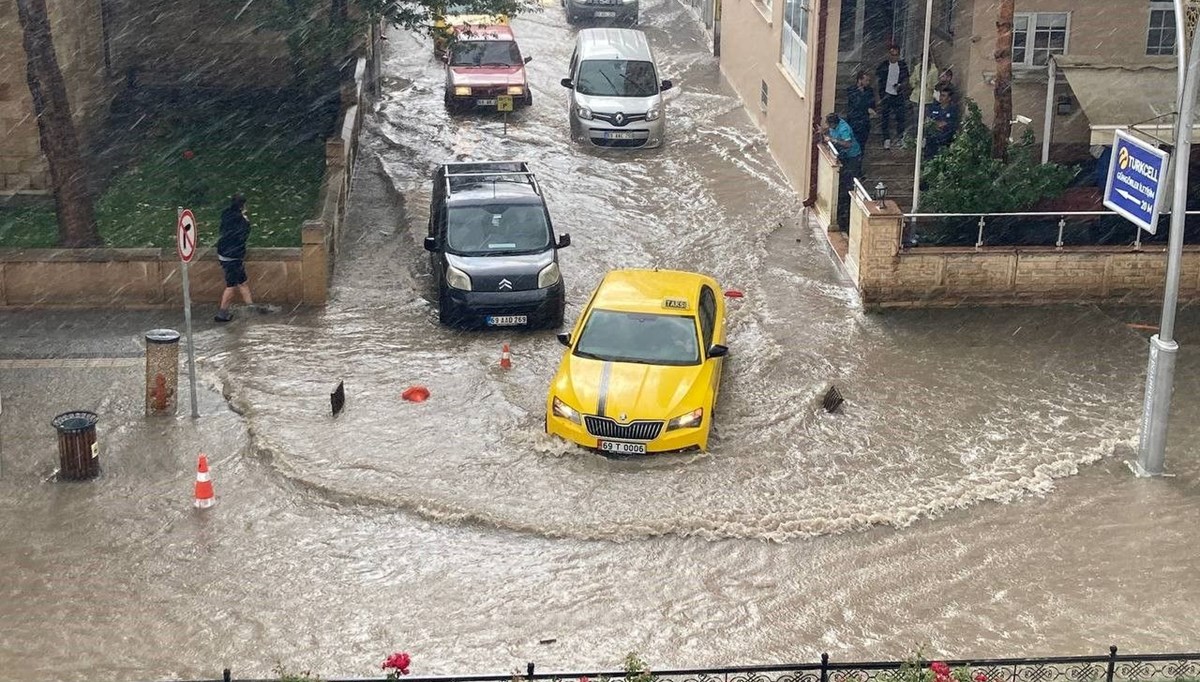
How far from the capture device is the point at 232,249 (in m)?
18.9

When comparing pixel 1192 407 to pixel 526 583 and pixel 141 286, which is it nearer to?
pixel 526 583

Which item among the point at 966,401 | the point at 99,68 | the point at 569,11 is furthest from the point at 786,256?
the point at 569,11

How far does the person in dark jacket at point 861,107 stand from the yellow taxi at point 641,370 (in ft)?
24.7

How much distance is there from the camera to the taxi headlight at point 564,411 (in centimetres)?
1523

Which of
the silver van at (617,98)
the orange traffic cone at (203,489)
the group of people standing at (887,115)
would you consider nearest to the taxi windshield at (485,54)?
the silver van at (617,98)

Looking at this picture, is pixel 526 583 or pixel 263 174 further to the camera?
pixel 263 174

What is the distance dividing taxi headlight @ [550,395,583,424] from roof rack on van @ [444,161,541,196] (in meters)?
5.74

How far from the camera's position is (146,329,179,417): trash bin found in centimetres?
1622

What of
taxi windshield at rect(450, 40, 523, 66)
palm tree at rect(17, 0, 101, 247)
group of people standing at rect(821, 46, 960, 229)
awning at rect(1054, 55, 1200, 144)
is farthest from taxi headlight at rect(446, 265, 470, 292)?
taxi windshield at rect(450, 40, 523, 66)

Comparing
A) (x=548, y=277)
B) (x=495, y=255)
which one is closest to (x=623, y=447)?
(x=548, y=277)

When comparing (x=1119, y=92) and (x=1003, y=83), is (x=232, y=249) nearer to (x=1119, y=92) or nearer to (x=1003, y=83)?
(x=1003, y=83)

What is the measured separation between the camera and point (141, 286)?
1936 cm

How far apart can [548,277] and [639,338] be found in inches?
128

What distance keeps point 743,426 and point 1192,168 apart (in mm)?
9862
